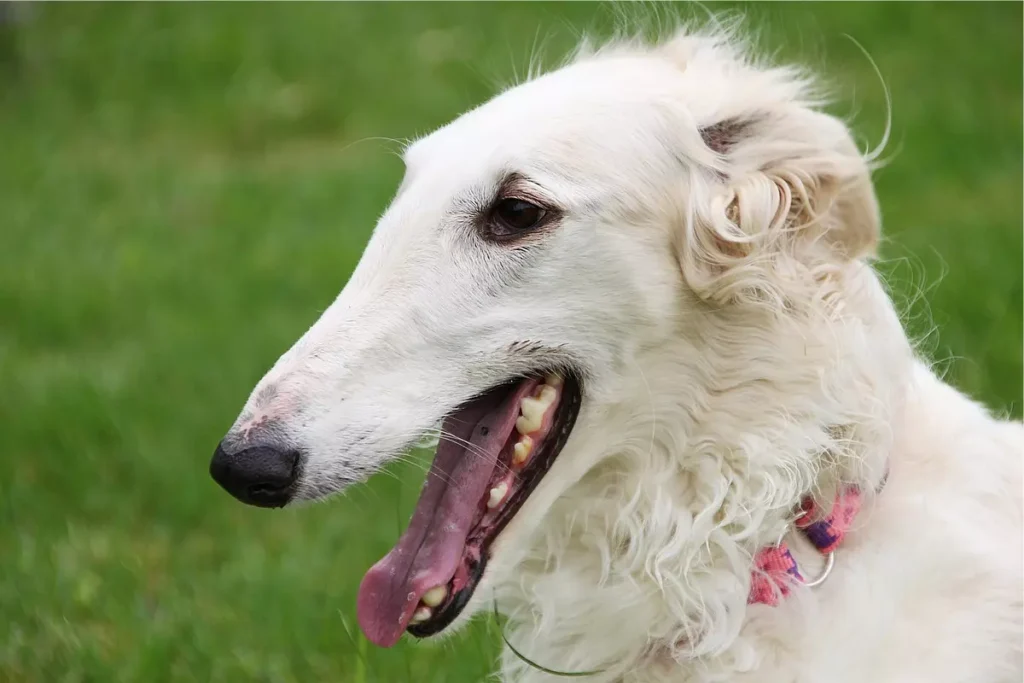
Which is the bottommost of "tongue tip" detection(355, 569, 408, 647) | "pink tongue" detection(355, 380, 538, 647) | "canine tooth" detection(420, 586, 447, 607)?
"tongue tip" detection(355, 569, 408, 647)

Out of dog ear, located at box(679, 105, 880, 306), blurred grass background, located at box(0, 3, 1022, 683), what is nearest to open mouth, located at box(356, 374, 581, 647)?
dog ear, located at box(679, 105, 880, 306)

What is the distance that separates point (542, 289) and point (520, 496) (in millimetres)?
484

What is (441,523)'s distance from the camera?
2775mm

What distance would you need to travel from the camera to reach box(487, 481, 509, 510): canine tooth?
Answer: 2752 millimetres

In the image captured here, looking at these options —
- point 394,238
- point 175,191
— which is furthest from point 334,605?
point 175,191

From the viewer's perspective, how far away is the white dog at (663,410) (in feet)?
8.87

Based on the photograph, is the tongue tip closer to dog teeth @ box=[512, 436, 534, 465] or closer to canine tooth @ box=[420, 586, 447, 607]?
canine tooth @ box=[420, 586, 447, 607]

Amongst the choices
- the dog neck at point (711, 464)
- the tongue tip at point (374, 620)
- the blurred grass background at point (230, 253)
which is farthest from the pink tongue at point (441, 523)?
the blurred grass background at point (230, 253)

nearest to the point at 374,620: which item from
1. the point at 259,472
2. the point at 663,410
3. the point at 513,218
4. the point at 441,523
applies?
the point at 441,523

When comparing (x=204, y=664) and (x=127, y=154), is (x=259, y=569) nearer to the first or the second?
(x=204, y=664)

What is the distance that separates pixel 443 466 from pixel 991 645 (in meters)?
1.31

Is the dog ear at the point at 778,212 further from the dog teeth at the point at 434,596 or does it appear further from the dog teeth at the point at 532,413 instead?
the dog teeth at the point at 434,596

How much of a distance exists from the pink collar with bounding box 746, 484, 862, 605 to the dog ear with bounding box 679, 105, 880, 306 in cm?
49

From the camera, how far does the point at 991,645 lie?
2668 millimetres
